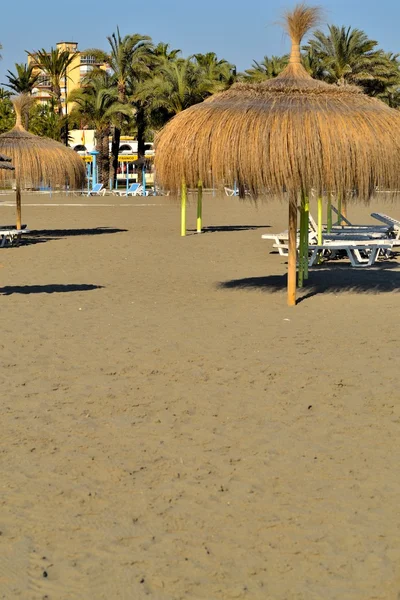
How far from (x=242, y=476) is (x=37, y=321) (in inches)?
206

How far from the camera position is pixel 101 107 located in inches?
2277

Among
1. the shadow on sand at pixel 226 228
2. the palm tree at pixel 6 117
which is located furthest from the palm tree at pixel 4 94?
the shadow on sand at pixel 226 228

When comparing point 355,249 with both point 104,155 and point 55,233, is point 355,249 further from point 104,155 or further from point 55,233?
point 104,155

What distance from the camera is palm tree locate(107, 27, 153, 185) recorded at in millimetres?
58719

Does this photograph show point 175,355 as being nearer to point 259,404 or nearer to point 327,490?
point 259,404

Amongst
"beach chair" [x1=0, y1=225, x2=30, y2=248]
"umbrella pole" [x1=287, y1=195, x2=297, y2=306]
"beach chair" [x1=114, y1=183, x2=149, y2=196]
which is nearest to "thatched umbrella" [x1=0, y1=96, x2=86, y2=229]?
"beach chair" [x1=0, y1=225, x2=30, y2=248]

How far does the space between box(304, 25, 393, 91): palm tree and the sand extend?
47979 millimetres

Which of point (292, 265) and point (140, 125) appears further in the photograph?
point (140, 125)

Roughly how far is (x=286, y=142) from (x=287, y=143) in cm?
2

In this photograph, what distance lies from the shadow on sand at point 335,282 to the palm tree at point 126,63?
45.3 metres

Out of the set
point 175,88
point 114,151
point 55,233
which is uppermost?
point 175,88

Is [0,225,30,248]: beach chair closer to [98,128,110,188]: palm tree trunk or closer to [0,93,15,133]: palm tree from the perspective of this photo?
[98,128,110,188]: palm tree trunk

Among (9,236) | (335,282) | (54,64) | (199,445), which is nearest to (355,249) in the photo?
(335,282)

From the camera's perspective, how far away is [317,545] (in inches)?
166
